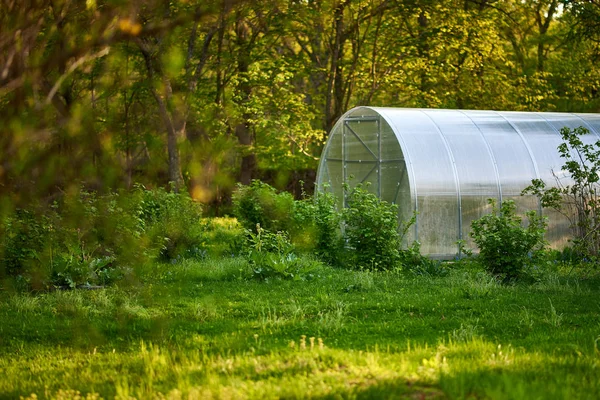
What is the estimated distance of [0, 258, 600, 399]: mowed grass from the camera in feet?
13.2

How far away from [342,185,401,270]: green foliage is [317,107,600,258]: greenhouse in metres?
1.76

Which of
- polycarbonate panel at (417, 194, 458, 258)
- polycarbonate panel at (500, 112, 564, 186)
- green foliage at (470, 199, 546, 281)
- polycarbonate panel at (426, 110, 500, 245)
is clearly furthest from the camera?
polycarbonate panel at (500, 112, 564, 186)

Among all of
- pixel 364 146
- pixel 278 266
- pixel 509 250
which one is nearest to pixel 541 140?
pixel 364 146

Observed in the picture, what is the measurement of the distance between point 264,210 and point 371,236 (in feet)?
9.06

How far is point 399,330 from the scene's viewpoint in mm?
7023

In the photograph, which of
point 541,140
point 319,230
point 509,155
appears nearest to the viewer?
point 319,230

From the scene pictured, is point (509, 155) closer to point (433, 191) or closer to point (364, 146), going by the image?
point (433, 191)

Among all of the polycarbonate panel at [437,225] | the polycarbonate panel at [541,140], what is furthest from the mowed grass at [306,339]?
the polycarbonate panel at [541,140]

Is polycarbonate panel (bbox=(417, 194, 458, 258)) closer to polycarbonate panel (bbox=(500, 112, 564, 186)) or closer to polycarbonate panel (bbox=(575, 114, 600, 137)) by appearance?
polycarbonate panel (bbox=(500, 112, 564, 186))

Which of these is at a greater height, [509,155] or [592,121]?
[592,121]

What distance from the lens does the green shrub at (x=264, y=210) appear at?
14.0 metres

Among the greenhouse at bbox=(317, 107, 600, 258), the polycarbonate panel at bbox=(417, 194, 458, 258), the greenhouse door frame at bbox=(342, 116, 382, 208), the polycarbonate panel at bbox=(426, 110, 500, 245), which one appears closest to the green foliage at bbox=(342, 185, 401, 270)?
the greenhouse at bbox=(317, 107, 600, 258)

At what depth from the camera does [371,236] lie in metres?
12.1

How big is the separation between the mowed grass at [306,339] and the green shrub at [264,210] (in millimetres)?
3166
